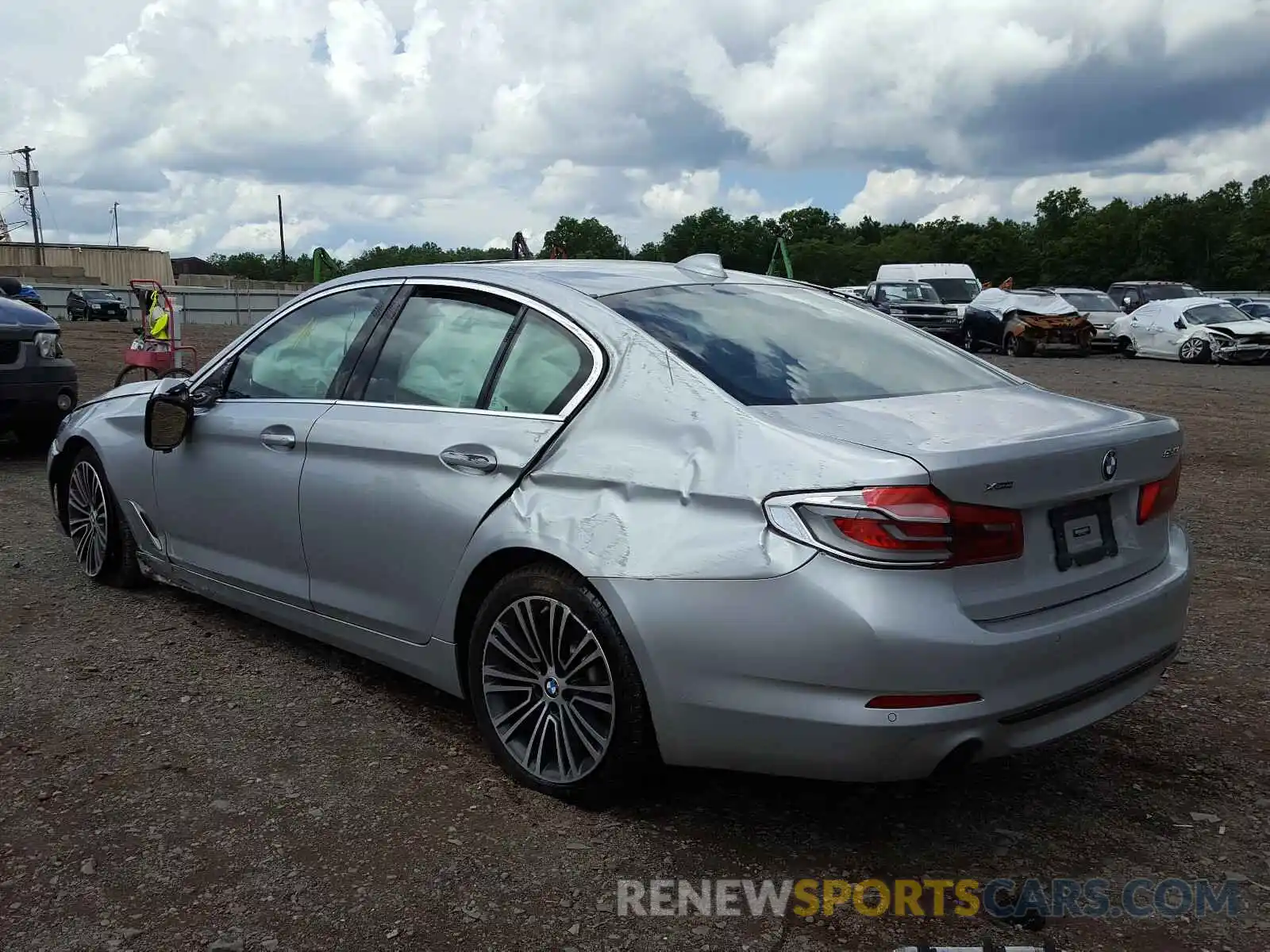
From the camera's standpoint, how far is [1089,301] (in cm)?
2761

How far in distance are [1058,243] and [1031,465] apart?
95531 millimetres

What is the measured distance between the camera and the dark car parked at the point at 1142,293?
2866 cm

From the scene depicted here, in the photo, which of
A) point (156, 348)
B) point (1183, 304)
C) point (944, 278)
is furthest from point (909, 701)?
point (944, 278)

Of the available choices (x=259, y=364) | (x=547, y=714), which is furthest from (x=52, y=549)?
(x=547, y=714)

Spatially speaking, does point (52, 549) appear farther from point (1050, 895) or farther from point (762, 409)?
point (1050, 895)

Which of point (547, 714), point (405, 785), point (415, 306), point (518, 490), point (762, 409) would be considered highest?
point (415, 306)

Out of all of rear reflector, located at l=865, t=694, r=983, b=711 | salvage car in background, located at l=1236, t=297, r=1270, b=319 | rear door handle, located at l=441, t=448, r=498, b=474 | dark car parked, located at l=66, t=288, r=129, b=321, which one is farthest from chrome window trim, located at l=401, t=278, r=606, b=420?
dark car parked, located at l=66, t=288, r=129, b=321

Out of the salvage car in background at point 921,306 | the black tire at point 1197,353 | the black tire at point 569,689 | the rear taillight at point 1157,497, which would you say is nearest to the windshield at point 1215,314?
the black tire at point 1197,353

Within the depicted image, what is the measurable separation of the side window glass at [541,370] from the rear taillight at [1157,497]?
160 cm

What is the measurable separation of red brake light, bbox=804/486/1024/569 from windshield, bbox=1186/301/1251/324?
947 inches

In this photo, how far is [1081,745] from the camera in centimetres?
376

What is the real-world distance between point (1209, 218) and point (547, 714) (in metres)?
90.5

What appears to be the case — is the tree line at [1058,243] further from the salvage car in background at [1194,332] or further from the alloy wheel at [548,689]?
the alloy wheel at [548,689]

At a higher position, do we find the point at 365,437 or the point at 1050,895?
the point at 365,437
